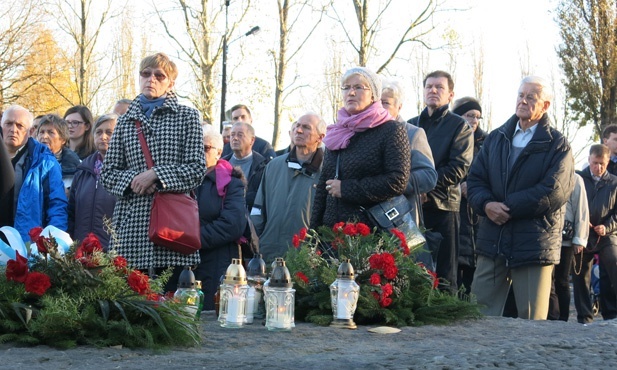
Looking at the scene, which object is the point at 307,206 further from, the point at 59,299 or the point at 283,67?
the point at 283,67

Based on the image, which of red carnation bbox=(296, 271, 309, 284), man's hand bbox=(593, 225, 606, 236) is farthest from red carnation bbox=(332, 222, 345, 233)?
man's hand bbox=(593, 225, 606, 236)

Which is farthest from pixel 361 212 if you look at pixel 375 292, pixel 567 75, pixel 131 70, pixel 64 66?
pixel 131 70

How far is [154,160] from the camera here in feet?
21.4

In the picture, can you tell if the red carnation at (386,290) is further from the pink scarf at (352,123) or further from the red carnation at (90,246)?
the red carnation at (90,246)

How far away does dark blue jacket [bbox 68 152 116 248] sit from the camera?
7457mm

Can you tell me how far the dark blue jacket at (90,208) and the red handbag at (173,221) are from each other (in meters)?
1.09

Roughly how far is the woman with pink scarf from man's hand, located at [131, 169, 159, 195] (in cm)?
120

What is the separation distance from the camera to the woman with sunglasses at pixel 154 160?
6.39 meters

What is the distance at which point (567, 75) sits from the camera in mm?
35125

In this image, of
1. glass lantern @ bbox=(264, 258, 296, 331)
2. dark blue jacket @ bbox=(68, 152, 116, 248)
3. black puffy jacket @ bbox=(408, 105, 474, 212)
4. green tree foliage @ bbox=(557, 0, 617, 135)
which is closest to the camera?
glass lantern @ bbox=(264, 258, 296, 331)

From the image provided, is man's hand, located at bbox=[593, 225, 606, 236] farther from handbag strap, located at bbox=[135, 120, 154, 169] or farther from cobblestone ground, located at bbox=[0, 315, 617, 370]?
handbag strap, located at bbox=[135, 120, 154, 169]

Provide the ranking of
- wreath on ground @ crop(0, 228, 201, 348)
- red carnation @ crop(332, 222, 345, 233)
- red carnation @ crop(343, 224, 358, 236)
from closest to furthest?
wreath on ground @ crop(0, 228, 201, 348), red carnation @ crop(343, 224, 358, 236), red carnation @ crop(332, 222, 345, 233)

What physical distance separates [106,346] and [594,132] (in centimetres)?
3329

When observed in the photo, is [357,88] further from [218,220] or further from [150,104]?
[218,220]
